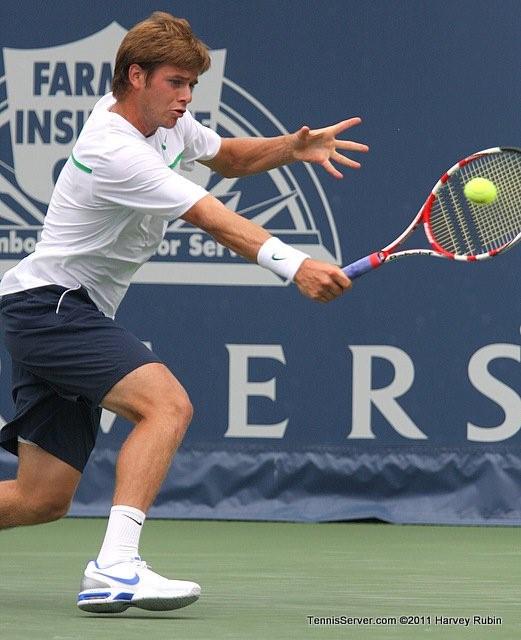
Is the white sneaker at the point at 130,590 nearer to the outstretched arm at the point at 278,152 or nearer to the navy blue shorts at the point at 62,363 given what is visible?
the navy blue shorts at the point at 62,363

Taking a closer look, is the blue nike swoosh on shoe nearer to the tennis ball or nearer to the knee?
the knee

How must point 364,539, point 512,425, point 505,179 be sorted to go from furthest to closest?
1. point 512,425
2. point 364,539
3. point 505,179

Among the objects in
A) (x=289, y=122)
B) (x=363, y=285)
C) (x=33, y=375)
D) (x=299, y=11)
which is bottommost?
(x=33, y=375)

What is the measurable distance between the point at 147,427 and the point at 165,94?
2.75 ft

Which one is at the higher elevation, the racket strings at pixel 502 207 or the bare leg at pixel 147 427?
the racket strings at pixel 502 207

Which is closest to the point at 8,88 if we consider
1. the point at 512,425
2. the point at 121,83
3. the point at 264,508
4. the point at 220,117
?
the point at 220,117

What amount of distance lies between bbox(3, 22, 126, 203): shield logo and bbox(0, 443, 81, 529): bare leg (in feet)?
9.88

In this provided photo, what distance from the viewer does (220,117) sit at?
286 inches

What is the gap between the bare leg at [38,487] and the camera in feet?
14.8

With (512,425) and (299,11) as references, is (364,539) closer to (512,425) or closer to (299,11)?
(512,425)

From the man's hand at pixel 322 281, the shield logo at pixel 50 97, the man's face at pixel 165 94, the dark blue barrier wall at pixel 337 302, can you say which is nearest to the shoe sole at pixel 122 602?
the man's hand at pixel 322 281

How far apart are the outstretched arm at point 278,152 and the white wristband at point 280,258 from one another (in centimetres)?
78

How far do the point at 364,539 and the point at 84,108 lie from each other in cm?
224

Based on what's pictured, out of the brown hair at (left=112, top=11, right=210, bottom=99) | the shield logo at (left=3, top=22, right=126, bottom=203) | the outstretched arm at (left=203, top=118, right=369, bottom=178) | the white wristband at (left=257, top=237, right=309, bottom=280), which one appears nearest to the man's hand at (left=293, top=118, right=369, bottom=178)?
the outstretched arm at (left=203, top=118, right=369, bottom=178)
